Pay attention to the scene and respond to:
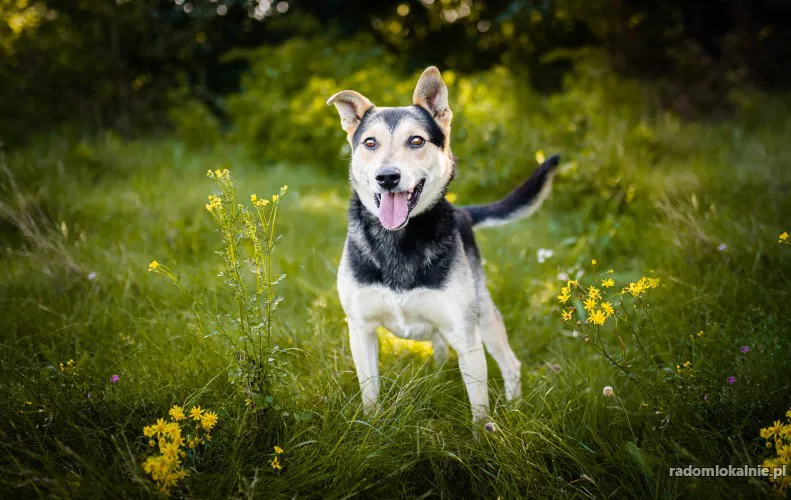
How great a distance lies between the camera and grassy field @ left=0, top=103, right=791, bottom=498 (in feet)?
7.45

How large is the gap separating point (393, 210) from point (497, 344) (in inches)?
49.3

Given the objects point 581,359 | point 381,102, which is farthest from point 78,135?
point 581,359

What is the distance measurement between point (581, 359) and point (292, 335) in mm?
2049

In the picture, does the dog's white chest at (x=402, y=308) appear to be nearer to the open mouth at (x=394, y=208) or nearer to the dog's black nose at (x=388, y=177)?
the open mouth at (x=394, y=208)

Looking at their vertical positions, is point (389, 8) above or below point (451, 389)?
above

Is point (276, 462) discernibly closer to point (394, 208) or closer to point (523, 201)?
point (394, 208)

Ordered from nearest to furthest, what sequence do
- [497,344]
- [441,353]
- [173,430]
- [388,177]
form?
[173,430]
[388,177]
[497,344]
[441,353]

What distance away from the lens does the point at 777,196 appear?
4.88 m

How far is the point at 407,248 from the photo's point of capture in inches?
117

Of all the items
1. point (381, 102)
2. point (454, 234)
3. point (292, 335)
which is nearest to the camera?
point (454, 234)

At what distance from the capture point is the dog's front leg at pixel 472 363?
2.86m

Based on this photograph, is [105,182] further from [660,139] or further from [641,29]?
[641,29]

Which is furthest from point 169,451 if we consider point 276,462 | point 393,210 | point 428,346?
point 428,346

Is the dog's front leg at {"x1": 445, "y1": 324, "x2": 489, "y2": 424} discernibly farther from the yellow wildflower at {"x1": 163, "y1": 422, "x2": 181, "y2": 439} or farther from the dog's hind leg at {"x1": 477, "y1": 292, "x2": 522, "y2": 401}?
the yellow wildflower at {"x1": 163, "y1": 422, "x2": 181, "y2": 439}
